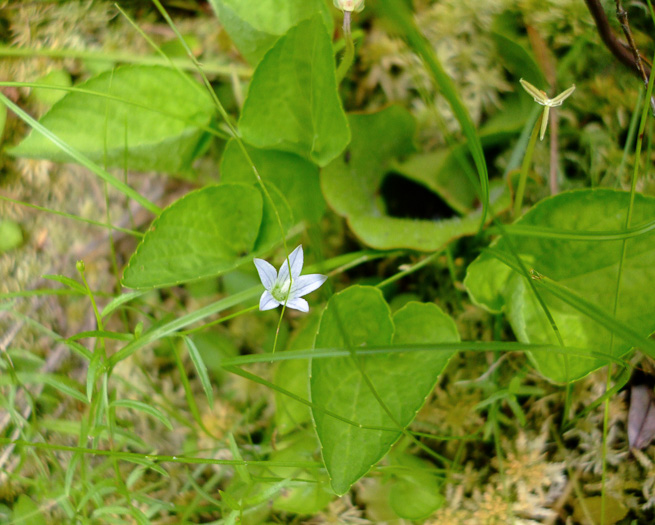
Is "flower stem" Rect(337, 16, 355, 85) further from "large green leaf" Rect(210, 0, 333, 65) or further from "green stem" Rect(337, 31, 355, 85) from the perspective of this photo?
"large green leaf" Rect(210, 0, 333, 65)

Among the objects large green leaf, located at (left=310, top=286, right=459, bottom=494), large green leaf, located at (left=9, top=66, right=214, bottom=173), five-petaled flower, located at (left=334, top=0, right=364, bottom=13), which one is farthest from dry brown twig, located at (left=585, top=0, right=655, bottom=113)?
large green leaf, located at (left=9, top=66, right=214, bottom=173)

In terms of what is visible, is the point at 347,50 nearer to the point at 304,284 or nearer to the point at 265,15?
the point at 265,15

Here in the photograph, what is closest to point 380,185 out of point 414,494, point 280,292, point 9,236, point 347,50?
point 347,50

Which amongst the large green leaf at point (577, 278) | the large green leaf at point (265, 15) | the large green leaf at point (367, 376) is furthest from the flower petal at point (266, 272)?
the large green leaf at point (265, 15)

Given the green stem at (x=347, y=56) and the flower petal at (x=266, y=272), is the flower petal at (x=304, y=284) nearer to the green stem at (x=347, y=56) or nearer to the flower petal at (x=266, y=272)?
the flower petal at (x=266, y=272)

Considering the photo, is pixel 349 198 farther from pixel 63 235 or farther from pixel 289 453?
pixel 63 235

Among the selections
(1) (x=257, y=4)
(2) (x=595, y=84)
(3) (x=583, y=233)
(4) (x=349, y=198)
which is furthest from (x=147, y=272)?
(2) (x=595, y=84)
